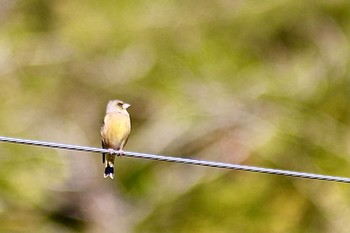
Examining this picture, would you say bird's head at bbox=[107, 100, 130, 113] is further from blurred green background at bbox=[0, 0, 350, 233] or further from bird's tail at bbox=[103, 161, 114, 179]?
blurred green background at bbox=[0, 0, 350, 233]

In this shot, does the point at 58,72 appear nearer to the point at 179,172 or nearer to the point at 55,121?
the point at 55,121

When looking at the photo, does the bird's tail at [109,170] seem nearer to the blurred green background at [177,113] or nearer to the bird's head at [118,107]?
the bird's head at [118,107]

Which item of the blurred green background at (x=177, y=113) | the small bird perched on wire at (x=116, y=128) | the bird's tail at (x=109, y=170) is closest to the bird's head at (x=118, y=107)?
the small bird perched on wire at (x=116, y=128)

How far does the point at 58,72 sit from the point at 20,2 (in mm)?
1420

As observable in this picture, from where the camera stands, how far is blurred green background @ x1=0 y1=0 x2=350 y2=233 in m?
11.8

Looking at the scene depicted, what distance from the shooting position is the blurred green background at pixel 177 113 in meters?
11.8

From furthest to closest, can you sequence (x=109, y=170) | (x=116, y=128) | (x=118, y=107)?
(x=109, y=170)
(x=118, y=107)
(x=116, y=128)

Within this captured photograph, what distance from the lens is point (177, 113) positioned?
11969 millimetres

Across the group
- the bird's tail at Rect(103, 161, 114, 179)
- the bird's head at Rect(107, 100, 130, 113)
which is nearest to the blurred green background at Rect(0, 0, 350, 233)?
the bird's tail at Rect(103, 161, 114, 179)

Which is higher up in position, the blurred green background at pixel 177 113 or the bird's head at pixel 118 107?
the blurred green background at pixel 177 113

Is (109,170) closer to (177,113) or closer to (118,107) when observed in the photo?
(118,107)

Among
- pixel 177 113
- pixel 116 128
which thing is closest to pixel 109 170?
pixel 116 128

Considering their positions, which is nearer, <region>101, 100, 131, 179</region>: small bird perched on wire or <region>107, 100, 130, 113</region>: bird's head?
<region>101, 100, 131, 179</region>: small bird perched on wire

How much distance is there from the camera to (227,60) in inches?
497
